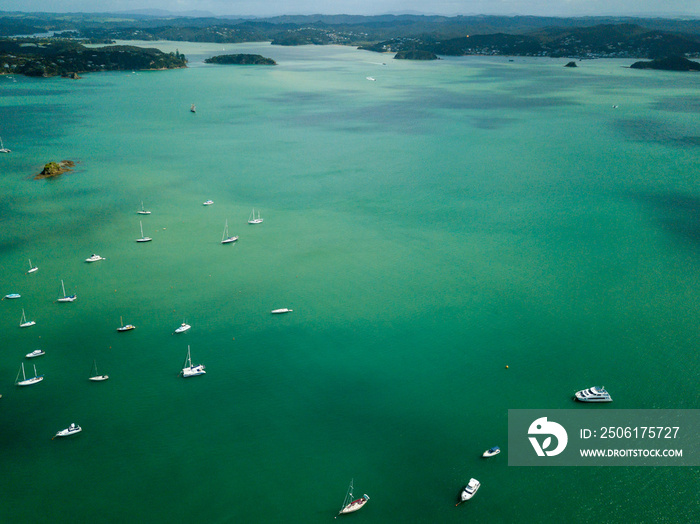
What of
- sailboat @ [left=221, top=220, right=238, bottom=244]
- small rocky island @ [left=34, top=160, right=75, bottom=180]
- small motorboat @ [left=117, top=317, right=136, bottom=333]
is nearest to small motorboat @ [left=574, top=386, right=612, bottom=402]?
small motorboat @ [left=117, top=317, right=136, bottom=333]

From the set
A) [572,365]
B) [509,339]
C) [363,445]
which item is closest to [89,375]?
[363,445]

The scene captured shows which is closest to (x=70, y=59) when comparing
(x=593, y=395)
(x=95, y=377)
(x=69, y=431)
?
(x=95, y=377)

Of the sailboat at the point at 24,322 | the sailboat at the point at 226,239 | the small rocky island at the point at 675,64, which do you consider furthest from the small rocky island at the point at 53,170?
the small rocky island at the point at 675,64

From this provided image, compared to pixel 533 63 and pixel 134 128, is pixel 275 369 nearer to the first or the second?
pixel 134 128

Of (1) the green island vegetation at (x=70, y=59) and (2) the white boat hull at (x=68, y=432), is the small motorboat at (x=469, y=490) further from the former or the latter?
(1) the green island vegetation at (x=70, y=59)

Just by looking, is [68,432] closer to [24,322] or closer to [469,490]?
[24,322]
